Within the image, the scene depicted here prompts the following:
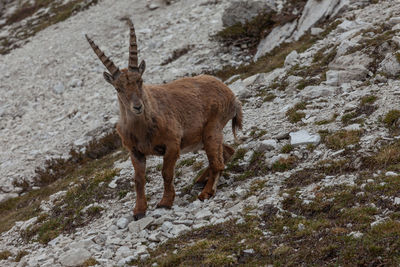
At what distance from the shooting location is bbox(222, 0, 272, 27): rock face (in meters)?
25.3

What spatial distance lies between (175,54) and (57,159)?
A: 921 centimetres

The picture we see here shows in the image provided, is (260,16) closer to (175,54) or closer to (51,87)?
(175,54)

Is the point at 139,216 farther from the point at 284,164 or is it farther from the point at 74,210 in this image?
the point at 284,164

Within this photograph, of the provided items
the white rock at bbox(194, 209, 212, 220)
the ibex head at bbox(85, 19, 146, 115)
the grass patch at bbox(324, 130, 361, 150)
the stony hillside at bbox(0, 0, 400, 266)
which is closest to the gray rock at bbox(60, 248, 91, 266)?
the stony hillside at bbox(0, 0, 400, 266)

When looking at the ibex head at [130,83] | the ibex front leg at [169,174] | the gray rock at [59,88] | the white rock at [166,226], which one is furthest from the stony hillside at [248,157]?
the ibex head at [130,83]

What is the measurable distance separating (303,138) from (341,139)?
40.3 inches

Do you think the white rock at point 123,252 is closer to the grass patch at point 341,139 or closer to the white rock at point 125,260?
the white rock at point 125,260

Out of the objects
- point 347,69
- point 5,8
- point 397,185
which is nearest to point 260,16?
point 347,69

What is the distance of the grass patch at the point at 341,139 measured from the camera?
1012 centimetres

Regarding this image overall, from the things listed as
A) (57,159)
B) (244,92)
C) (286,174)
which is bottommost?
(57,159)

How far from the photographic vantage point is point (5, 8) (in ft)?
152

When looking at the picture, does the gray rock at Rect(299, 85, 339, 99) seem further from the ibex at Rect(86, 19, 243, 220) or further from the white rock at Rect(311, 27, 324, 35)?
the white rock at Rect(311, 27, 324, 35)

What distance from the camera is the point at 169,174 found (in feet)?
32.5

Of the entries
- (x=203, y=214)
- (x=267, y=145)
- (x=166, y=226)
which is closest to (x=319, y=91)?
(x=267, y=145)
